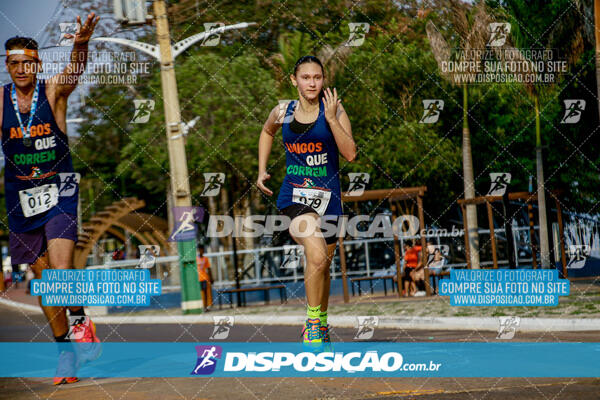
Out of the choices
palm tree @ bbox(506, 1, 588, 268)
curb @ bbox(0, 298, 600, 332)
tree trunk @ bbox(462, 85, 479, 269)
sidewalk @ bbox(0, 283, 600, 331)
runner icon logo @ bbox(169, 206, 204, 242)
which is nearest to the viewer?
curb @ bbox(0, 298, 600, 332)

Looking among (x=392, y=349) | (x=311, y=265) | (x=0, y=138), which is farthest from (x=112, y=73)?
(x=311, y=265)

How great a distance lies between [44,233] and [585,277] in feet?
43.5

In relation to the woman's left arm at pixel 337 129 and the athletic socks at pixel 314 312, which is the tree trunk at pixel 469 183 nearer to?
the woman's left arm at pixel 337 129

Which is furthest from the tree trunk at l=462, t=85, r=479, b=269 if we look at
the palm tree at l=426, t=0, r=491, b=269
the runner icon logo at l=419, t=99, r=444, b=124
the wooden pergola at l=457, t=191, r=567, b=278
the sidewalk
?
the sidewalk

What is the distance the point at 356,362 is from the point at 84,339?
7.29 feet

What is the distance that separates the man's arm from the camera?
6.76 metres

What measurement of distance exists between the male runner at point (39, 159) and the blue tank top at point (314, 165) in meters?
2.06

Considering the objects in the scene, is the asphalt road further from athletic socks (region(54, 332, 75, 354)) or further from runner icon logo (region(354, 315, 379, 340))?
runner icon logo (region(354, 315, 379, 340))

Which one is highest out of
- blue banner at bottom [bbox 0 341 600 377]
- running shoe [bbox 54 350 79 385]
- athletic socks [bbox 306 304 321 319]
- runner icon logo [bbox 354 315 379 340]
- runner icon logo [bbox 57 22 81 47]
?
runner icon logo [bbox 57 22 81 47]

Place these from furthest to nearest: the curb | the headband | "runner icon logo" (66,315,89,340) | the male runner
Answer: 1. the curb
2. the headband
3. the male runner
4. "runner icon logo" (66,315,89,340)

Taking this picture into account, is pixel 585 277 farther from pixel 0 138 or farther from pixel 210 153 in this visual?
pixel 0 138

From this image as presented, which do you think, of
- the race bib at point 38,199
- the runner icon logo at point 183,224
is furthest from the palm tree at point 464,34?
the race bib at point 38,199

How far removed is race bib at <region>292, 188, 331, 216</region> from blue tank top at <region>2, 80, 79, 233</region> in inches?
83.6

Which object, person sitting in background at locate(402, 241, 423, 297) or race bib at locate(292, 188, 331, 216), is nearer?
race bib at locate(292, 188, 331, 216)
